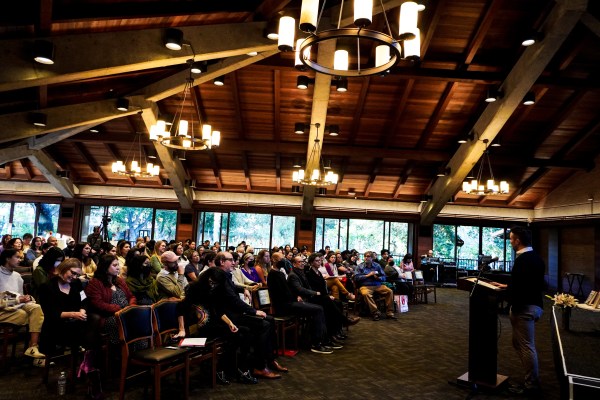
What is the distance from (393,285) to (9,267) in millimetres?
7478

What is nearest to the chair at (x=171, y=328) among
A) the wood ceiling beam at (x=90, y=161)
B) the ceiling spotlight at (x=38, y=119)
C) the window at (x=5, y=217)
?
the ceiling spotlight at (x=38, y=119)

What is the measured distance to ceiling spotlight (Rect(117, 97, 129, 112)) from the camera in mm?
8641

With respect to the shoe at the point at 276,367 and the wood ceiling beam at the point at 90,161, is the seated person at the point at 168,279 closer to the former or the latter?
the shoe at the point at 276,367

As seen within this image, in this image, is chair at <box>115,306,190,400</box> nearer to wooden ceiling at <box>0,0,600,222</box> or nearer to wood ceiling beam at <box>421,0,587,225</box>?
wooden ceiling at <box>0,0,600,222</box>

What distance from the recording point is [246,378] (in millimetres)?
4332

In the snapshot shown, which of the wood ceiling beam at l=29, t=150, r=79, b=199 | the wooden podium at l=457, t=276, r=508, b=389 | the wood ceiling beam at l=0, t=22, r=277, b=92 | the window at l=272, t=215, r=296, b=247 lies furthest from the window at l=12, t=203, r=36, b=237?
the wooden podium at l=457, t=276, r=508, b=389

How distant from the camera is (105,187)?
1542 cm

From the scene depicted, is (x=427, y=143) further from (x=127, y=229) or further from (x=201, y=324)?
(x=127, y=229)

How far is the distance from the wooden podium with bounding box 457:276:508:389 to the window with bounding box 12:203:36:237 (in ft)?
50.3

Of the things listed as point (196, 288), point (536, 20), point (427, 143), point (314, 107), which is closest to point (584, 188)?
point (427, 143)

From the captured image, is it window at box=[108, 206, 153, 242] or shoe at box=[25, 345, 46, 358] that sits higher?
window at box=[108, 206, 153, 242]

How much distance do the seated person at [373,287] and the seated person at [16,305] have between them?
5.54m

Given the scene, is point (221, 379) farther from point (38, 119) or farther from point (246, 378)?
point (38, 119)

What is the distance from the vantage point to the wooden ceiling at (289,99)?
18.2 ft
